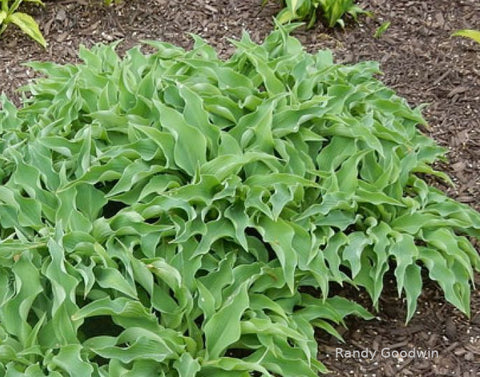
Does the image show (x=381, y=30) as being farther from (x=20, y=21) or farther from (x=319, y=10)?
(x=20, y=21)

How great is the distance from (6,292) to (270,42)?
1989mm

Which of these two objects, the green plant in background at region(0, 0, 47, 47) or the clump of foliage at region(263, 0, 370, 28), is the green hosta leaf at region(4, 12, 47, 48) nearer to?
the green plant in background at region(0, 0, 47, 47)

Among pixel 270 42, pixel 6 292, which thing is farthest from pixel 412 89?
pixel 6 292

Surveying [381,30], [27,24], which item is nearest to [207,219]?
[381,30]

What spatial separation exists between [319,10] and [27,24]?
190 cm

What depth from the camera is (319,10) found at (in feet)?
16.9

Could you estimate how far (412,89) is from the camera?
4.54 metres

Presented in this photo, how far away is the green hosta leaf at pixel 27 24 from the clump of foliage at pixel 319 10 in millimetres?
1539

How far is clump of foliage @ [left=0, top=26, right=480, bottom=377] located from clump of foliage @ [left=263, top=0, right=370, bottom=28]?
118 centimetres

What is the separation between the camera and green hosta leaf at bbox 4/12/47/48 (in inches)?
198

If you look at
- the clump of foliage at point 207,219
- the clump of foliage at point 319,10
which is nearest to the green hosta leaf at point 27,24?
Result: the clump of foliage at point 207,219

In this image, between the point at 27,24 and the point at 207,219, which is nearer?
the point at 207,219

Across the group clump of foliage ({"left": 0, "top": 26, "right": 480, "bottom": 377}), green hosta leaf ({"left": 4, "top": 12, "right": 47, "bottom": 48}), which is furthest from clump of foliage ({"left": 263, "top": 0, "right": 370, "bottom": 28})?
green hosta leaf ({"left": 4, "top": 12, "right": 47, "bottom": 48})

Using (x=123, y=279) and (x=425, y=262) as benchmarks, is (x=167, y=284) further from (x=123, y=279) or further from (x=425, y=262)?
(x=425, y=262)
